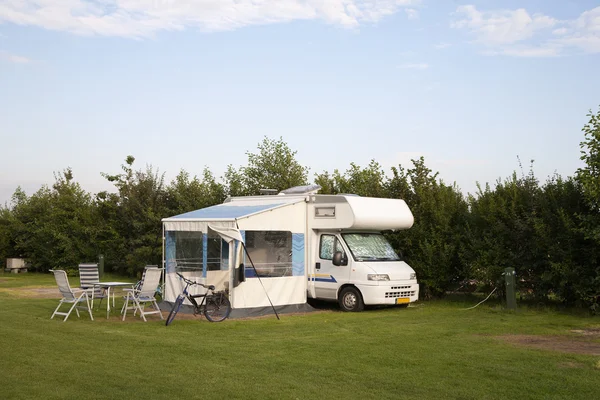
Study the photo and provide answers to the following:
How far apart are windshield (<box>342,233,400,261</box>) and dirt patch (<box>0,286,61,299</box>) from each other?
8.27 meters

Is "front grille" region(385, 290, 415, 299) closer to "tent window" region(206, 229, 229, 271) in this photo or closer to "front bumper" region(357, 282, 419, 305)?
"front bumper" region(357, 282, 419, 305)

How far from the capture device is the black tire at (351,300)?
1451 cm

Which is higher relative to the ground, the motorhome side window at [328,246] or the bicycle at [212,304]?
the motorhome side window at [328,246]

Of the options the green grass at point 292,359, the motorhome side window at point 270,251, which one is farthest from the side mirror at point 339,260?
the green grass at point 292,359

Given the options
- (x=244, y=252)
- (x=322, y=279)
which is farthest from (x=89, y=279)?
(x=322, y=279)

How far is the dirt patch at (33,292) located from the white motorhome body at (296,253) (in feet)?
14.8

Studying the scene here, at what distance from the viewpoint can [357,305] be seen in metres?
14.5

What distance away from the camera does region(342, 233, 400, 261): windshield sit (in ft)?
49.0

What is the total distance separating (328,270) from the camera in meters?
15.0

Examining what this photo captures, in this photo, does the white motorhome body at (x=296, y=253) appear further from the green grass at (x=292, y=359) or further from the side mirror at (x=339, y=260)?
the green grass at (x=292, y=359)

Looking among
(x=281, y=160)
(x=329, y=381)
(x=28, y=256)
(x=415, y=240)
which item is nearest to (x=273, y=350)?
(x=329, y=381)

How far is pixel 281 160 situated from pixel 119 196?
6576mm

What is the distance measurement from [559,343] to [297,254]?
6437 mm

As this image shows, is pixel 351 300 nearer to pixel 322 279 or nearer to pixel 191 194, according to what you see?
pixel 322 279
